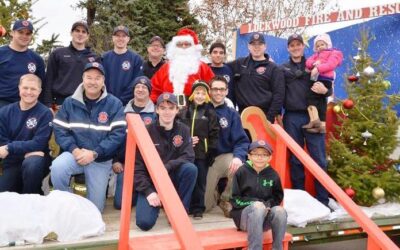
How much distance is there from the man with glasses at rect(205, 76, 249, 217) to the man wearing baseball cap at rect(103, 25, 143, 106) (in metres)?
1.36

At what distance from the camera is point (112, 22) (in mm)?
17781

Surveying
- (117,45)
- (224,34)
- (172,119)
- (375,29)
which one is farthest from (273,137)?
(224,34)

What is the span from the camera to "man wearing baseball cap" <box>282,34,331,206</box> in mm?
5781

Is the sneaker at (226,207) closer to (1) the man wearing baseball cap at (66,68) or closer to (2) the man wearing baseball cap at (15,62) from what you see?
(1) the man wearing baseball cap at (66,68)

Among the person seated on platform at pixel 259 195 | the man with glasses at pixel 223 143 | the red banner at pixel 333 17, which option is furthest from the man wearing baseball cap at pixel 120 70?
the red banner at pixel 333 17

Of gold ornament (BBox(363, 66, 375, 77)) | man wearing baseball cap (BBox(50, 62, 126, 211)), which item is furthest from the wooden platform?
gold ornament (BBox(363, 66, 375, 77))

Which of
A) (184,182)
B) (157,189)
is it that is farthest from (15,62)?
(157,189)

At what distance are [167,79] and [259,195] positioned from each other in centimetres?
255

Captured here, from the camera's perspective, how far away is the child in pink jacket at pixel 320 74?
18.5ft

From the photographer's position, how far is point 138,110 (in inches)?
209

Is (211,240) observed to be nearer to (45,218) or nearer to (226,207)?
(226,207)

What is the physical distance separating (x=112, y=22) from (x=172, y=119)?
46.3 ft

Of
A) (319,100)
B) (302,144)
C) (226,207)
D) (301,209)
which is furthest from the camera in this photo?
(302,144)

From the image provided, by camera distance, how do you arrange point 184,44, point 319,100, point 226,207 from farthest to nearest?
point 184,44 < point 319,100 < point 226,207
